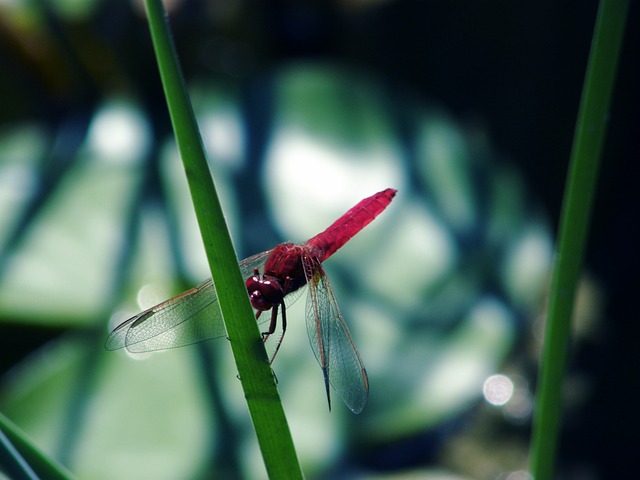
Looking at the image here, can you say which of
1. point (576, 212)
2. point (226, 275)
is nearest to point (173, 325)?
point (226, 275)

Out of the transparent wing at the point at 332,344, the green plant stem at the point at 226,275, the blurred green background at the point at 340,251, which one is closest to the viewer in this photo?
the green plant stem at the point at 226,275

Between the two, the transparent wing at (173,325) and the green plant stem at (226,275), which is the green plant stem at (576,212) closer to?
the green plant stem at (226,275)

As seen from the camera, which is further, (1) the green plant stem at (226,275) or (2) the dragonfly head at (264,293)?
Answer: (2) the dragonfly head at (264,293)

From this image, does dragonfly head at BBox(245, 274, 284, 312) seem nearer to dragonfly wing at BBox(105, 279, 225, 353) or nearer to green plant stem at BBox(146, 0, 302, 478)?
dragonfly wing at BBox(105, 279, 225, 353)

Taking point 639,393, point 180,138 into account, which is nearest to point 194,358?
point 180,138

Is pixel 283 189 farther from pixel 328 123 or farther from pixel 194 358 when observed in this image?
pixel 194 358

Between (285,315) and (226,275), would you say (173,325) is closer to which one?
(285,315)

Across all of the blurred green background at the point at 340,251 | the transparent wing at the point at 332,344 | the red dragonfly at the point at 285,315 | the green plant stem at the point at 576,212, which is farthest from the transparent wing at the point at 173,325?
the green plant stem at the point at 576,212

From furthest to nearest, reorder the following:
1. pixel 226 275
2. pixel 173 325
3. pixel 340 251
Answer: pixel 340 251, pixel 173 325, pixel 226 275
